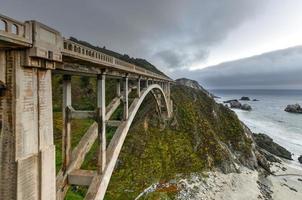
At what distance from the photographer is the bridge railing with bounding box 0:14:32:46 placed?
5.94 metres

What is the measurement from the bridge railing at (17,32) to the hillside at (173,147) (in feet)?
49.2

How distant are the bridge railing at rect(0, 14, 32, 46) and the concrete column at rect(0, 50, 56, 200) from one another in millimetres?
420

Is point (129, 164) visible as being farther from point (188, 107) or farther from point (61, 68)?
point (188, 107)

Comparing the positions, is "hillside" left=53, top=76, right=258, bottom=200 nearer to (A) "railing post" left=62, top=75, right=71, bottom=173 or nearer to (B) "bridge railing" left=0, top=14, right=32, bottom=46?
(A) "railing post" left=62, top=75, right=71, bottom=173

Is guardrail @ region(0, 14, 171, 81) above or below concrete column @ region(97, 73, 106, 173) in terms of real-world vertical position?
above

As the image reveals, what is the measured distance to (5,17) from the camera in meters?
6.03

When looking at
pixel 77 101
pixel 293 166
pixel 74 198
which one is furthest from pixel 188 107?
pixel 74 198

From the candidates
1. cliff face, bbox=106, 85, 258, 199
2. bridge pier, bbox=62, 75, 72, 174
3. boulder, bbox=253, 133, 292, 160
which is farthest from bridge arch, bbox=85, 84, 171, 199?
boulder, bbox=253, 133, 292, 160

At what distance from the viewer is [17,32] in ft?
21.0

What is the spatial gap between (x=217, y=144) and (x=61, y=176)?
2516 centimetres

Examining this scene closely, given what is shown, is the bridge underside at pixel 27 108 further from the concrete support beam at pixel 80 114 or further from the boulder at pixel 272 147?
the boulder at pixel 272 147

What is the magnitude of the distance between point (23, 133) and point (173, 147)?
25.5m

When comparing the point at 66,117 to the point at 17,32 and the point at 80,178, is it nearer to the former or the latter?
the point at 80,178

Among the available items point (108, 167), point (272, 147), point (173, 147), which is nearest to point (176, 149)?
point (173, 147)
